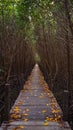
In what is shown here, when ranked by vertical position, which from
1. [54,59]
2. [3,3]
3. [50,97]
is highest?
[3,3]

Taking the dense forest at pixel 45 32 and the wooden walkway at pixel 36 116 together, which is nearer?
the wooden walkway at pixel 36 116

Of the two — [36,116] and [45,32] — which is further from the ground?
[45,32]

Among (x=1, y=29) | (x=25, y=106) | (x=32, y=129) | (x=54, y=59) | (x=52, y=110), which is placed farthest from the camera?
(x=54, y=59)

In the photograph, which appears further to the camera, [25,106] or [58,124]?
[25,106]

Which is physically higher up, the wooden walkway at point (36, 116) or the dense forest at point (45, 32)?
the dense forest at point (45, 32)

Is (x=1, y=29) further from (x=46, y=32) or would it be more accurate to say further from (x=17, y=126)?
(x=46, y=32)

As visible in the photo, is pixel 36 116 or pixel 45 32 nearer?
pixel 36 116

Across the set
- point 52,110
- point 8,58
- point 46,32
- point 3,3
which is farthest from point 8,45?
point 46,32

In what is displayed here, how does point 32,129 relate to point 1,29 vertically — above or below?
below

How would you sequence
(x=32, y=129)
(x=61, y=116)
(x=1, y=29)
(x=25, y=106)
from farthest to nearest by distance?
(x=1, y=29) < (x=25, y=106) < (x=61, y=116) < (x=32, y=129)

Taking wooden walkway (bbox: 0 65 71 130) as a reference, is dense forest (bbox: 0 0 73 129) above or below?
above

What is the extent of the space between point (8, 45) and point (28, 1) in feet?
7.11

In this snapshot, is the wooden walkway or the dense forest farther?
the dense forest

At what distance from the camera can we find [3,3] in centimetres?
1084
